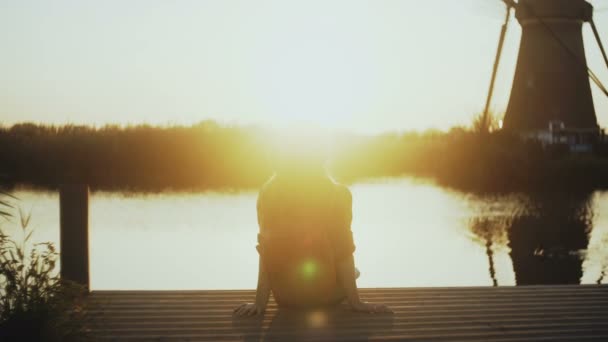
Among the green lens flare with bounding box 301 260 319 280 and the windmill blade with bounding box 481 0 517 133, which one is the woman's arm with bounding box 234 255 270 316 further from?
the windmill blade with bounding box 481 0 517 133

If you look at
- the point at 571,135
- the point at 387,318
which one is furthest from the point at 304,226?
the point at 571,135

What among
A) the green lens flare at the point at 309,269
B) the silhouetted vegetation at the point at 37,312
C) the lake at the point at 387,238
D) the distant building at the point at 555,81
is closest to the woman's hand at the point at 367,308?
the green lens flare at the point at 309,269

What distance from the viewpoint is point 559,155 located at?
26859 millimetres

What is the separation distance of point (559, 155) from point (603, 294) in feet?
73.7

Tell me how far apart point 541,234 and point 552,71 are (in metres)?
11.9

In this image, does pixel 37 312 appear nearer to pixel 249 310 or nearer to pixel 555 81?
pixel 249 310

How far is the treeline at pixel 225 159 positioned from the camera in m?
21.8

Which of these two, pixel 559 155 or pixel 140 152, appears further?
pixel 559 155

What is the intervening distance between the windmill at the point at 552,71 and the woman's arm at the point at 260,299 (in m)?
24.8

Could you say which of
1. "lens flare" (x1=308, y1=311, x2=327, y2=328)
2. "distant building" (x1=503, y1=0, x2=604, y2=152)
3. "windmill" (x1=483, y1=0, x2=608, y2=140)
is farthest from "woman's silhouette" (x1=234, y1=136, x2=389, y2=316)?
"distant building" (x1=503, y1=0, x2=604, y2=152)

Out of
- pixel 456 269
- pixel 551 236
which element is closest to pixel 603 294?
pixel 456 269

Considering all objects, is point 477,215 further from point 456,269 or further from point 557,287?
point 557,287

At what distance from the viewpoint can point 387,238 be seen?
19.9 meters

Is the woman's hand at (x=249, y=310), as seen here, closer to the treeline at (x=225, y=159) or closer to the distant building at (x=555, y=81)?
the treeline at (x=225, y=159)
